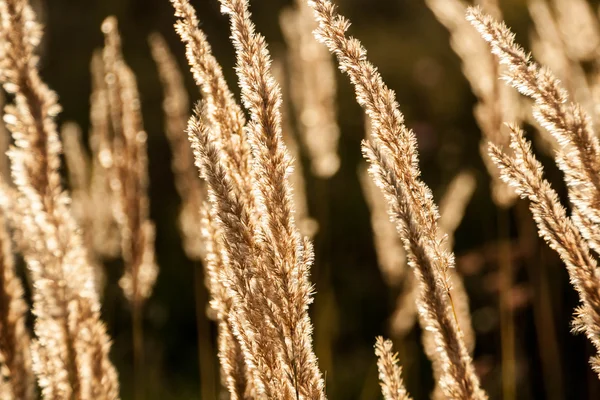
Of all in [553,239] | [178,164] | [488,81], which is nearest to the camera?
[553,239]

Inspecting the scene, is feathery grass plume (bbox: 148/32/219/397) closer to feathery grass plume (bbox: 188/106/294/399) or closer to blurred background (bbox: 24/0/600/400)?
blurred background (bbox: 24/0/600/400)

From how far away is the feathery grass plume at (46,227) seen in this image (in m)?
1.33

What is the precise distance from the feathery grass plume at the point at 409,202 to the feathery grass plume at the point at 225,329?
371mm

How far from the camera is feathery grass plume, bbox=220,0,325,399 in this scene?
1.18 m

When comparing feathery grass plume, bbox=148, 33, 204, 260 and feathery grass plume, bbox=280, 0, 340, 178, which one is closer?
feathery grass plume, bbox=148, 33, 204, 260

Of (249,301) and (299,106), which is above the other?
(299,106)

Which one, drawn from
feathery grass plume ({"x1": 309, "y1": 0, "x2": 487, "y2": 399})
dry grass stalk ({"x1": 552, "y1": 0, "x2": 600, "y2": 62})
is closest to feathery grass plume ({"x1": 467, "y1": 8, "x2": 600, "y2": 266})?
feathery grass plume ({"x1": 309, "y1": 0, "x2": 487, "y2": 399})

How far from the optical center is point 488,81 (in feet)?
8.05

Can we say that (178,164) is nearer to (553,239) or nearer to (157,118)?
(553,239)

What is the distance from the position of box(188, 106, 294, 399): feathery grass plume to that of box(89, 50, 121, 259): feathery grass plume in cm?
126

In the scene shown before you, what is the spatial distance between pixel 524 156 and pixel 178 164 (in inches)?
69.1

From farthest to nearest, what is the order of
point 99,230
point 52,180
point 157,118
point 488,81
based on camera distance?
1. point 157,118
2. point 99,230
3. point 488,81
4. point 52,180

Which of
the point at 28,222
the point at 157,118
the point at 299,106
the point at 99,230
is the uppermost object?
the point at 157,118

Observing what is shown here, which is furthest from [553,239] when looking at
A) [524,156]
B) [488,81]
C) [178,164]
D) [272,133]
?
[178,164]
